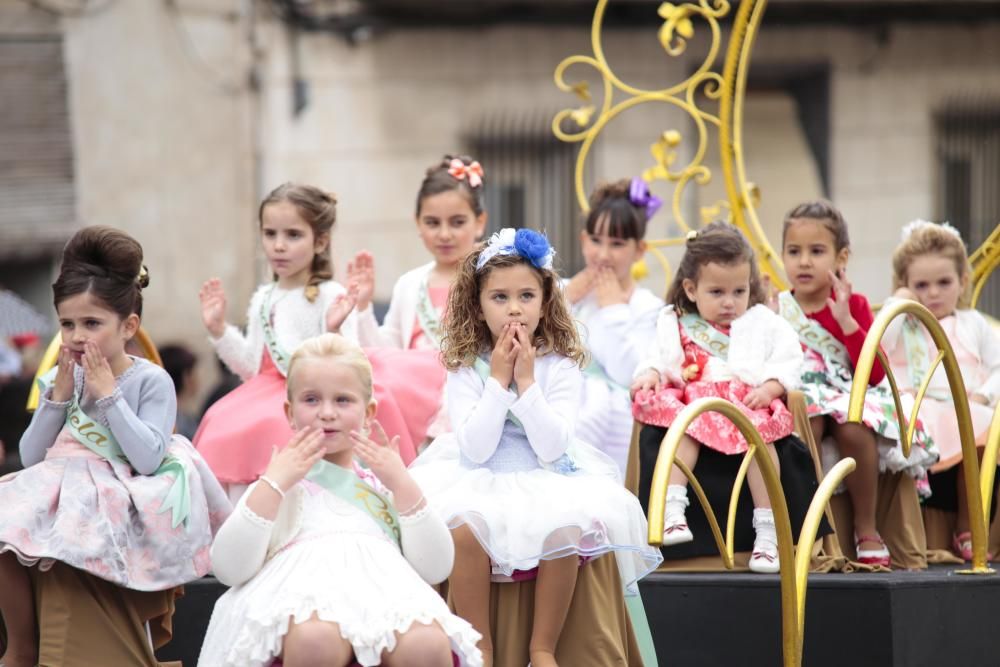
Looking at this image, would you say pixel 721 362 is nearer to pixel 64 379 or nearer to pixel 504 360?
pixel 504 360

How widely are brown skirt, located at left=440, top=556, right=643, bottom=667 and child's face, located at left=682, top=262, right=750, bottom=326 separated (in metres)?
1.21

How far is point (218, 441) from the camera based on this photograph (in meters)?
6.62

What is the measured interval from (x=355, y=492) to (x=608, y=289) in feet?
7.65

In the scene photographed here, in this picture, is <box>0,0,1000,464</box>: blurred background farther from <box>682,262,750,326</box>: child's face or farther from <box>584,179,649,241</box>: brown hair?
<box>682,262,750,326</box>: child's face

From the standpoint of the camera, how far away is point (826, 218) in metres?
6.88

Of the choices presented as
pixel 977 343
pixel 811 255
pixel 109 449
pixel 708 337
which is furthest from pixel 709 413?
pixel 109 449

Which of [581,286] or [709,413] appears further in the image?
[581,286]

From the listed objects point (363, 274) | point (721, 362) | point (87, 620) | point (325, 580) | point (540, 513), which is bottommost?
point (87, 620)

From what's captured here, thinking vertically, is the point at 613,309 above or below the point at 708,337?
above

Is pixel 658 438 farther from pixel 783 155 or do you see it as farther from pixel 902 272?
pixel 783 155

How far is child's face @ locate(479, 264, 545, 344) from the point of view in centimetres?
577

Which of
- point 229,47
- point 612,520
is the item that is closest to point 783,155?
point 229,47

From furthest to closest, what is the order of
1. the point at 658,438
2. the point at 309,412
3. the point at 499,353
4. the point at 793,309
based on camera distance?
the point at 793,309 → the point at 658,438 → the point at 499,353 → the point at 309,412

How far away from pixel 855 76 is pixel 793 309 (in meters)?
9.87
